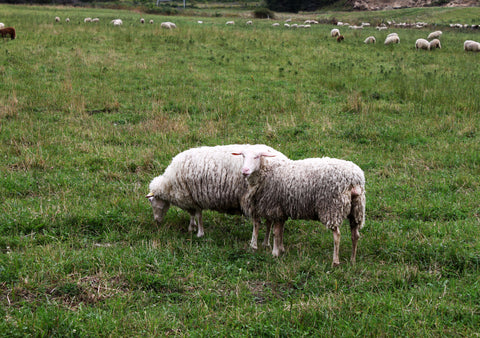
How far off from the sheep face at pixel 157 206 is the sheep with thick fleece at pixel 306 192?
1.46 metres

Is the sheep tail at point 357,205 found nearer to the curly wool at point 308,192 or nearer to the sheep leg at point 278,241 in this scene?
the curly wool at point 308,192

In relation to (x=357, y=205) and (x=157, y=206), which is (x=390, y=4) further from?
(x=357, y=205)

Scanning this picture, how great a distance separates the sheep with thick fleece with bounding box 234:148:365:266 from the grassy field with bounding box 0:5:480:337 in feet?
1.66

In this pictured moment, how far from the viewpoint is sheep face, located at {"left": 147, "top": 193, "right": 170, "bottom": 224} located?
6.90m

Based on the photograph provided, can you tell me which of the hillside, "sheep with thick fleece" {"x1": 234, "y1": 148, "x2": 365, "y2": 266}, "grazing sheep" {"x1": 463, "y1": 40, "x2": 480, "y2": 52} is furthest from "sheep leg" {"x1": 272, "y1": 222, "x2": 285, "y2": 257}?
the hillside

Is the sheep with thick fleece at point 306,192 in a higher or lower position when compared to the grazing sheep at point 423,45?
lower

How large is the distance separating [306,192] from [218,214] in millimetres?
2134

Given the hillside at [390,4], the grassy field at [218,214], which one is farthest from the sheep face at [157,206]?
the hillside at [390,4]

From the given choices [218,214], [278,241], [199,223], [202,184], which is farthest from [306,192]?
[218,214]

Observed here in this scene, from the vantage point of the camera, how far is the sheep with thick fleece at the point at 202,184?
6.48 metres

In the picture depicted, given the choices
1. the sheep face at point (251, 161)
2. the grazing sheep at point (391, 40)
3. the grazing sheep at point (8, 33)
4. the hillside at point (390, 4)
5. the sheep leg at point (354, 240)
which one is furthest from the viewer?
the hillside at point (390, 4)

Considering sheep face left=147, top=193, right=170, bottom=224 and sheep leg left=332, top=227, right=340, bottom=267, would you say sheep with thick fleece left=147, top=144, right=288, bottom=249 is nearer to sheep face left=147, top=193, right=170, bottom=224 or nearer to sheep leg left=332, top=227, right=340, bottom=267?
sheep face left=147, top=193, right=170, bottom=224

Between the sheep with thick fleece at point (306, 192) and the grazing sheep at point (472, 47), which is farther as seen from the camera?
the grazing sheep at point (472, 47)

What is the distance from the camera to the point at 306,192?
5.74 m
